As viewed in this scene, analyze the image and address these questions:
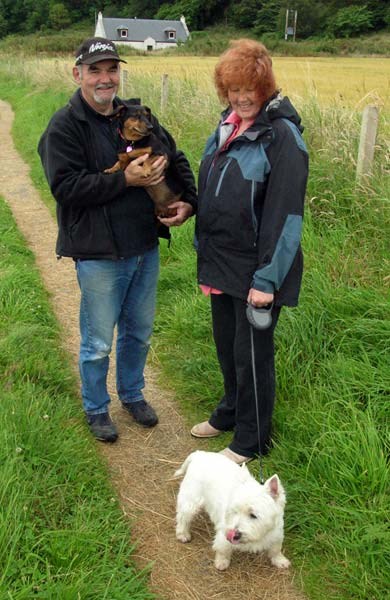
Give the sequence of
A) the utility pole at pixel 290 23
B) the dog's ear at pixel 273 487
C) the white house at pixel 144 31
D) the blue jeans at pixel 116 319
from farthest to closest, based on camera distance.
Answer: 1. the white house at pixel 144 31
2. the utility pole at pixel 290 23
3. the blue jeans at pixel 116 319
4. the dog's ear at pixel 273 487

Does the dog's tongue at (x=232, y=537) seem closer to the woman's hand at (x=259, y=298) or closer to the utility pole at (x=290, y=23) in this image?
the woman's hand at (x=259, y=298)

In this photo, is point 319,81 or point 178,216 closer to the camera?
point 178,216

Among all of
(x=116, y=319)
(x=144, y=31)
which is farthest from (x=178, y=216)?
(x=144, y=31)

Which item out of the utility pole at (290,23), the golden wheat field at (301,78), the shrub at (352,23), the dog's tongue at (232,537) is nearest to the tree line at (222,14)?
the shrub at (352,23)

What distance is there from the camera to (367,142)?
4547 mm

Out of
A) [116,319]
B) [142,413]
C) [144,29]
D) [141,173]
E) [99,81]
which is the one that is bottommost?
[144,29]

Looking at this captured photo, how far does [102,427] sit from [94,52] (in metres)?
2.17

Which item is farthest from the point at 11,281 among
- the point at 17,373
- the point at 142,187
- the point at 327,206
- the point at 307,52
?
the point at 307,52

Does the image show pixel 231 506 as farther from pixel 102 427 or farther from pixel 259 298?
pixel 102 427

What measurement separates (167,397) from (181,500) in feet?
4.42

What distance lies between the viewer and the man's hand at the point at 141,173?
280 cm

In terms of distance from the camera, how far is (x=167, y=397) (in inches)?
155

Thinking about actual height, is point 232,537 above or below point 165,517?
above

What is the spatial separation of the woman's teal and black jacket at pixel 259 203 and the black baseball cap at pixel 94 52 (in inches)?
26.3
